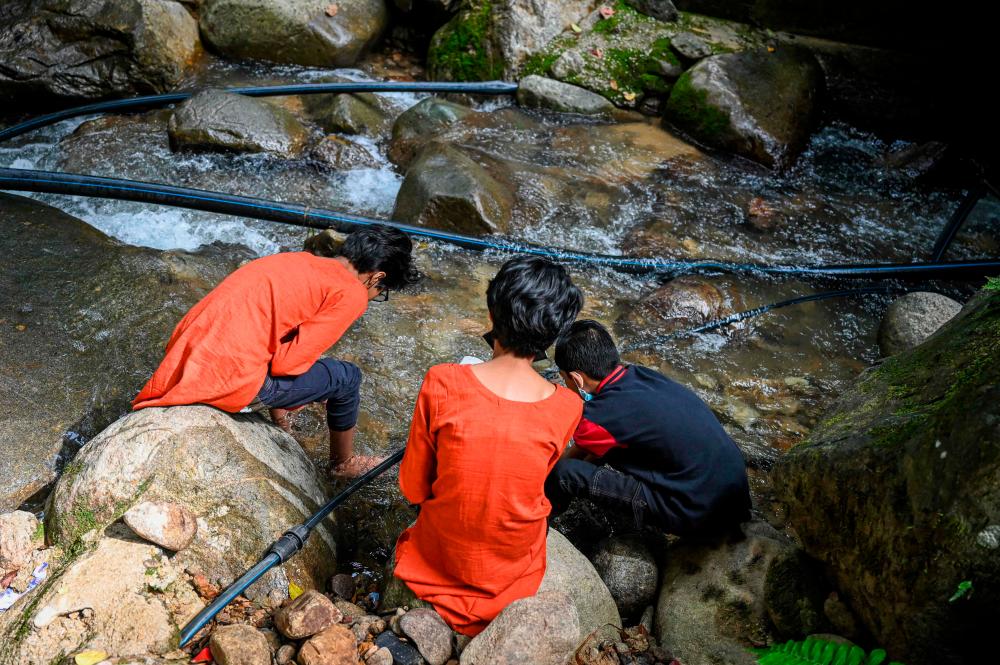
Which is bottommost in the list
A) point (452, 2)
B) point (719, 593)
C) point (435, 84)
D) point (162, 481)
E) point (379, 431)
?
point (379, 431)

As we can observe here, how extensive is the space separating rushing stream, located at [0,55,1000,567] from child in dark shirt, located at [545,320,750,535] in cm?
120

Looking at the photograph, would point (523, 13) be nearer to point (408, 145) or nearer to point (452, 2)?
point (452, 2)

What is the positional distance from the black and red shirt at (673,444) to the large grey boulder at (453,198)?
3204mm

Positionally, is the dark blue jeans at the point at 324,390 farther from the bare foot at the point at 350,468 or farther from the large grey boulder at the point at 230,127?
the large grey boulder at the point at 230,127

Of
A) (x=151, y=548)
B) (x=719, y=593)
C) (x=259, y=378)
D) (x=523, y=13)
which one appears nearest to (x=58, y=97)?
(x=523, y=13)

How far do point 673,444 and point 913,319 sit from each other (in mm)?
3245

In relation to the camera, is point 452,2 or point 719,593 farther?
point 452,2

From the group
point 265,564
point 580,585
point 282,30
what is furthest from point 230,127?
point 580,585

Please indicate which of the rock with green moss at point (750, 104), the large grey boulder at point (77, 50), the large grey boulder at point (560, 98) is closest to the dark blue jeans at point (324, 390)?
the large grey boulder at point (560, 98)

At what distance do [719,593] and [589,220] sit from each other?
165 inches

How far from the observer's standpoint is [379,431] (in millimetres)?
4352

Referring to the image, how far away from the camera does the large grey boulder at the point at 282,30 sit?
894 centimetres

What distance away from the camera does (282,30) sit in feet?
29.3

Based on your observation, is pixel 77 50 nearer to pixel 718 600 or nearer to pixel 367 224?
pixel 367 224
